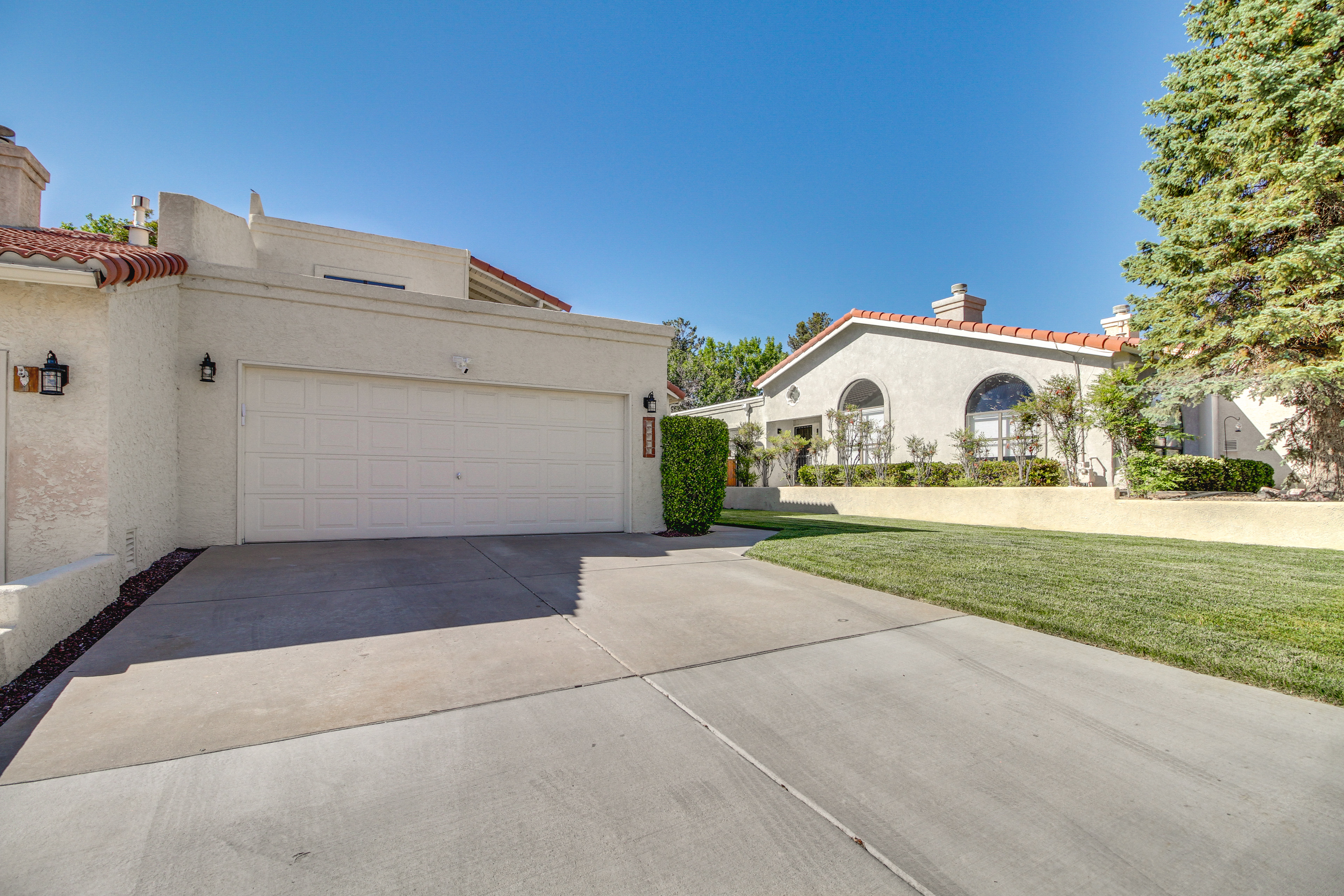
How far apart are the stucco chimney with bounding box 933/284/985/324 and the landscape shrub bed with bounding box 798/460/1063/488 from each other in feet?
14.0

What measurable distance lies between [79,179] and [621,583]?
14.3m

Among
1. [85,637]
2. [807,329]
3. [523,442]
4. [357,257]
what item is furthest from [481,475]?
[807,329]

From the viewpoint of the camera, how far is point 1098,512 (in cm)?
1048

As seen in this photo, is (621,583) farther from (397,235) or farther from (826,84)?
(826,84)

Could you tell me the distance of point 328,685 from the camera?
10.9 ft

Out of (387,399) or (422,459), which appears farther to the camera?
(422,459)

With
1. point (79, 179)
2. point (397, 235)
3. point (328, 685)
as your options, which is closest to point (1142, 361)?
point (328, 685)

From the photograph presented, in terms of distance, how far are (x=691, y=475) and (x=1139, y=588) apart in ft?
19.5

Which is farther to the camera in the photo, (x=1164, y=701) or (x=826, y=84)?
(x=826, y=84)

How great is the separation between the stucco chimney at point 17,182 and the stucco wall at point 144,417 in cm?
464

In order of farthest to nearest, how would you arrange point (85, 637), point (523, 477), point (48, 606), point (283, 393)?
point (523, 477), point (283, 393), point (85, 637), point (48, 606)

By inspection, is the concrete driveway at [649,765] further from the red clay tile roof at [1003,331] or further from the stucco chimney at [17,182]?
the red clay tile roof at [1003,331]

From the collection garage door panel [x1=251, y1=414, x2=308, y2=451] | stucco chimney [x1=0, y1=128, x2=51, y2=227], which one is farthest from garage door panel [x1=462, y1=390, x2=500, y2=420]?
stucco chimney [x1=0, y1=128, x2=51, y2=227]

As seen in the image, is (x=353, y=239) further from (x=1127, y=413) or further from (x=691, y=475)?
(x=1127, y=413)
